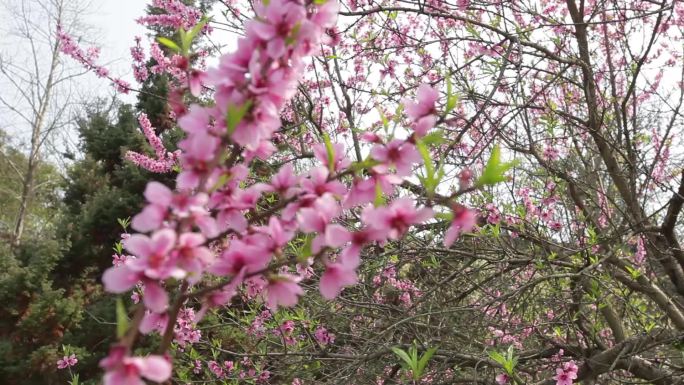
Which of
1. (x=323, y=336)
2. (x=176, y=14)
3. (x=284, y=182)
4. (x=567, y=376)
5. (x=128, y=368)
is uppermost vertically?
(x=176, y=14)

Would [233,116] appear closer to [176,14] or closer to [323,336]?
[323,336]

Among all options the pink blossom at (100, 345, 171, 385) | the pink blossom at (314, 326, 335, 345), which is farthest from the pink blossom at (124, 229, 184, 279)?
the pink blossom at (314, 326, 335, 345)

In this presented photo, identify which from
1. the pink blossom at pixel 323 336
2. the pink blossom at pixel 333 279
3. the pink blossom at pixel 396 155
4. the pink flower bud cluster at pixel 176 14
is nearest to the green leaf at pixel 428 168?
the pink blossom at pixel 396 155

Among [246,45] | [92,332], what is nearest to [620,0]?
[246,45]

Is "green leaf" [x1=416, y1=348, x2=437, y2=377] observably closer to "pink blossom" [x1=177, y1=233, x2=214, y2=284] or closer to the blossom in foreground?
"pink blossom" [x1=177, y1=233, x2=214, y2=284]

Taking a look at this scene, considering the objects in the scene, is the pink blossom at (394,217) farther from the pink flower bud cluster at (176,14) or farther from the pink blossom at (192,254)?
the pink flower bud cluster at (176,14)

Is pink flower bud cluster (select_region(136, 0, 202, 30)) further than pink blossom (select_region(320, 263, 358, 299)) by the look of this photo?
Yes

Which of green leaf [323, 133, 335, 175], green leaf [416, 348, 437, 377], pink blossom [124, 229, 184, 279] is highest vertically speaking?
green leaf [323, 133, 335, 175]

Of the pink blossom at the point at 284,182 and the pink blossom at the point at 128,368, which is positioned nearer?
the pink blossom at the point at 128,368

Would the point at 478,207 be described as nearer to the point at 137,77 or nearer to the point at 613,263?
the point at 613,263

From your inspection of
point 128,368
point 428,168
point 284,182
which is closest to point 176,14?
point 284,182

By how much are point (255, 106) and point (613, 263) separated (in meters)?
3.37

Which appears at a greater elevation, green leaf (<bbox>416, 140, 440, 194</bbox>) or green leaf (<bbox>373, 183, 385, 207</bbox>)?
green leaf (<bbox>416, 140, 440, 194</bbox>)

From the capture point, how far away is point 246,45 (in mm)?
884
